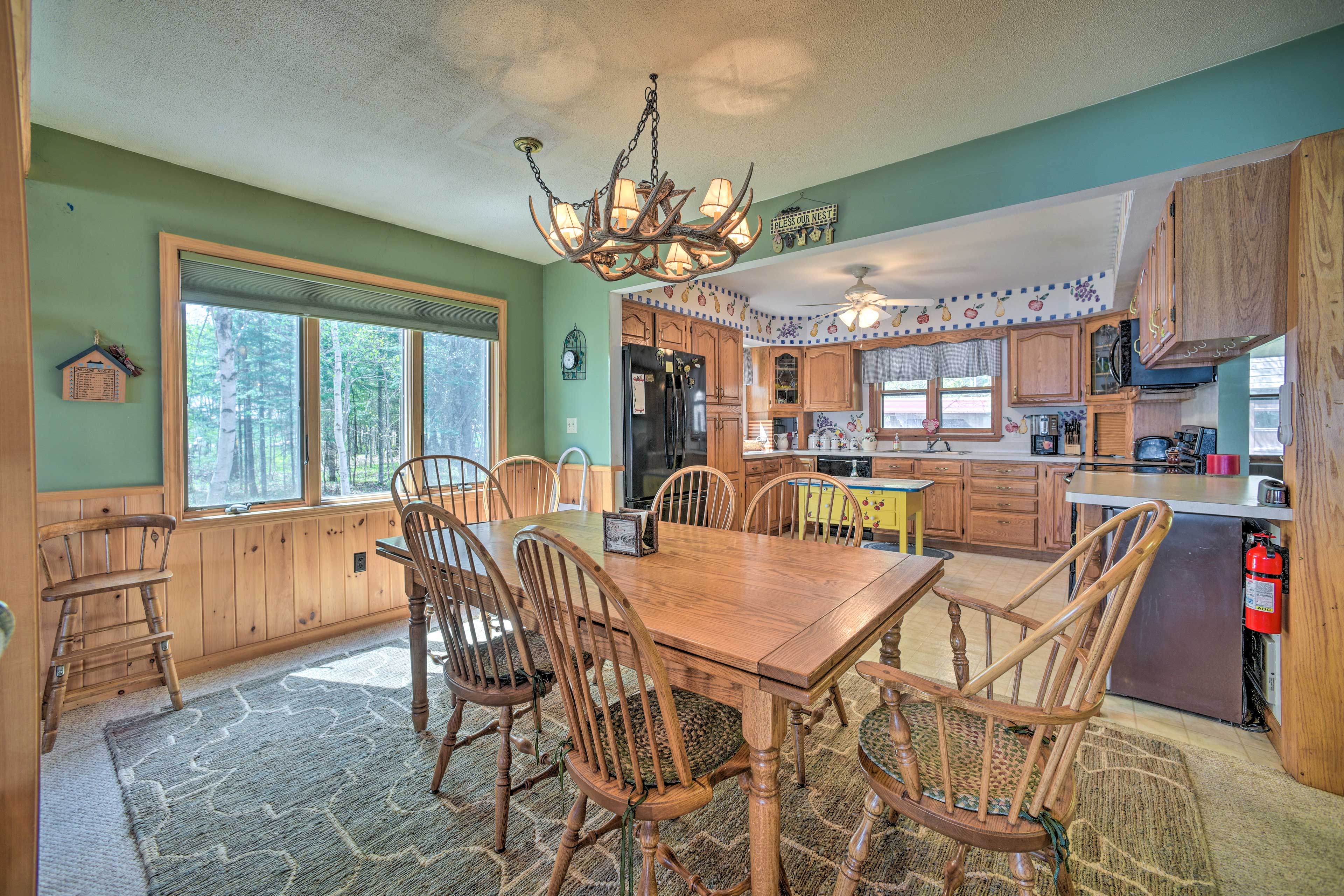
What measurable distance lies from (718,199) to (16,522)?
1880 mm

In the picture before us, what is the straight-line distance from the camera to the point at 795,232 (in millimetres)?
2904

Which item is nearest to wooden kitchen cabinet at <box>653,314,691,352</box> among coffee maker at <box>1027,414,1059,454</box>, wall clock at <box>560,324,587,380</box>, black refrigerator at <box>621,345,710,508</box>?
black refrigerator at <box>621,345,710,508</box>

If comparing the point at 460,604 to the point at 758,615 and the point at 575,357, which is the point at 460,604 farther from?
the point at 575,357

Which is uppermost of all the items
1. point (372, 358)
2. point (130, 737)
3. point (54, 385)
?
point (372, 358)

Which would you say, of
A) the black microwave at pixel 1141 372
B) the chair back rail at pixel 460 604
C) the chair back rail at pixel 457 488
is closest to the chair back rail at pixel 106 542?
the chair back rail at pixel 457 488

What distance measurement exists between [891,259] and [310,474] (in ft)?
13.7

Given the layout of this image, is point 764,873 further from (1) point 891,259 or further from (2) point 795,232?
(1) point 891,259

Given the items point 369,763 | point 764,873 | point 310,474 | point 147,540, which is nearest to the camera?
point 764,873

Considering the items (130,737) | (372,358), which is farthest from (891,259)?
(130,737)

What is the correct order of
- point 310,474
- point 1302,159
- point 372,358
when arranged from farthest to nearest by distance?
point 372,358
point 310,474
point 1302,159

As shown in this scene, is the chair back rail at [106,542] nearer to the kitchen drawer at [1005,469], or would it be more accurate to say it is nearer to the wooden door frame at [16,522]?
the wooden door frame at [16,522]

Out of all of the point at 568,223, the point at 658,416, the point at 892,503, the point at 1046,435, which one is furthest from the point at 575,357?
the point at 1046,435

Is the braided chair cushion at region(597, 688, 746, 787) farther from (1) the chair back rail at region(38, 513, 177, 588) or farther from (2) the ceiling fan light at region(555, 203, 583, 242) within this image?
(1) the chair back rail at region(38, 513, 177, 588)

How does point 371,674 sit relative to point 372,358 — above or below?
below
